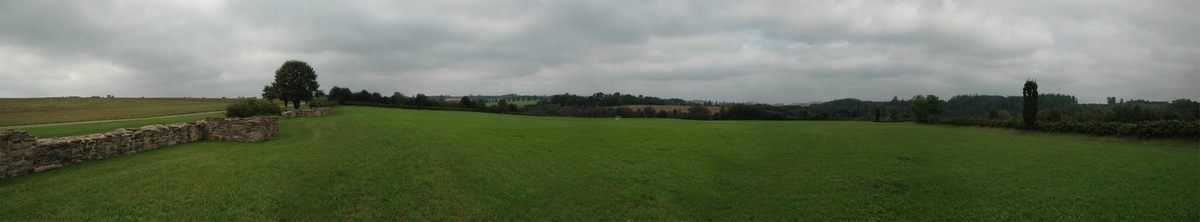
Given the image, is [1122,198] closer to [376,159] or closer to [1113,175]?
[1113,175]

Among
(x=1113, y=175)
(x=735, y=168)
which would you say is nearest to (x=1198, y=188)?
(x=1113, y=175)

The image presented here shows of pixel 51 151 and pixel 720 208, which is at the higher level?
pixel 51 151

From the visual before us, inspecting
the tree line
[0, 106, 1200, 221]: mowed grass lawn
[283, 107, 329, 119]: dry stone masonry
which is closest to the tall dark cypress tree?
the tree line

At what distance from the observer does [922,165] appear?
47.2 ft

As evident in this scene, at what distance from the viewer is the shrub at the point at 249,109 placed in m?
27.8

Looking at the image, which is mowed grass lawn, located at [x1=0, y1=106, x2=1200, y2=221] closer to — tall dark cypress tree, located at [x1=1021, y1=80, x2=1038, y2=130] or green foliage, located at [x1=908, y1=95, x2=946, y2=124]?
tall dark cypress tree, located at [x1=1021, y1=80, x2=1038, y2=130]

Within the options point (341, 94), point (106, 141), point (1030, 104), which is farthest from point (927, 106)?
point (341, 94)

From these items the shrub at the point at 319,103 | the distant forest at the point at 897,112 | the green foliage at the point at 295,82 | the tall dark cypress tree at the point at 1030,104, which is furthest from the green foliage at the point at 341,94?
the tall dark cypress tree at the point at 1030,104

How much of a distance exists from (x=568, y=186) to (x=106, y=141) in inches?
468

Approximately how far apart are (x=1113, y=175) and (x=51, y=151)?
84.5ft

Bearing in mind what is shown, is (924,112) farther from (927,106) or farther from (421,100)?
(421,100)

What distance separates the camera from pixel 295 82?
43.3 meters

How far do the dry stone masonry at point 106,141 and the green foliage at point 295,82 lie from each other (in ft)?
102

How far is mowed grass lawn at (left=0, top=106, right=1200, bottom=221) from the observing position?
794 cm
